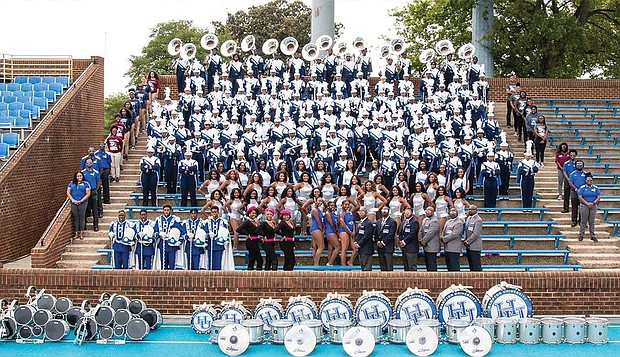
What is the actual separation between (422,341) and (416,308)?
93 centimetres

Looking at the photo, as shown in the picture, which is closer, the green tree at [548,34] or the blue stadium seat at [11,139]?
the blue stadium seat at [11,139]

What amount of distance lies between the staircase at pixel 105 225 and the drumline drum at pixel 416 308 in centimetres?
619

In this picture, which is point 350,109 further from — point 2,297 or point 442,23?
point 442,23

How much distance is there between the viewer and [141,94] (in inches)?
897

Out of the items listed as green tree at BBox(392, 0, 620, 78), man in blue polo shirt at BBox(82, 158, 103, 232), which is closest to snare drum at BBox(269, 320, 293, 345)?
man in blue polo shirt at BBox(82, 158, 103, 232)

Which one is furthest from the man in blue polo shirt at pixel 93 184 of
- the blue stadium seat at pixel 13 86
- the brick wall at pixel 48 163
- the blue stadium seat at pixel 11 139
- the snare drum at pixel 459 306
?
the snare drum at pixel 459 306

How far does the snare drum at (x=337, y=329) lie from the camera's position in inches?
498

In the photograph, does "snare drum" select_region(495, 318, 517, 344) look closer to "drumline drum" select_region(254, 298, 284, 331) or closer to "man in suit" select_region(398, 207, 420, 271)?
"man in suit" select_region(398, 207, 420, 271)

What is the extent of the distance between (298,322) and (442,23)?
2527 cm

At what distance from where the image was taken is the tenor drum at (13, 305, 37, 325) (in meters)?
12.8

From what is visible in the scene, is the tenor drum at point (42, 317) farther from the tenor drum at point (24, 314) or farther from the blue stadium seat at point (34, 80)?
the blue stadium seat at point (34, 80)

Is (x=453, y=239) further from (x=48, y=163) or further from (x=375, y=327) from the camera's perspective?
(x=48, y=163)

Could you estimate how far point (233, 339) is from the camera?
12297 millimetres

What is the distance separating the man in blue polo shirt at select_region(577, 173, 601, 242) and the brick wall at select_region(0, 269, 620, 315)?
3352 millimetres
